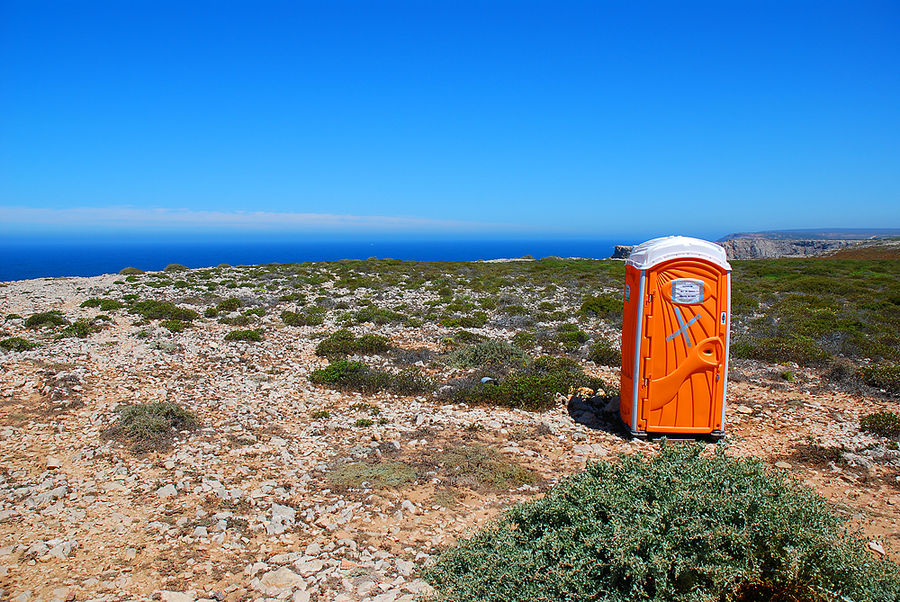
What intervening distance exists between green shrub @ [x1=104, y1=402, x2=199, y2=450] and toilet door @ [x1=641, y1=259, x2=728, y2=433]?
6.30m

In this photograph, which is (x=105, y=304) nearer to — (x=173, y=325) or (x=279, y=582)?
(x=173, y=325)

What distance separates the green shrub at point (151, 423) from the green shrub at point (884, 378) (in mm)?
11411

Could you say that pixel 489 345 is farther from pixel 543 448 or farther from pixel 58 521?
pixel 58 521

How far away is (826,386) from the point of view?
9.53 meters

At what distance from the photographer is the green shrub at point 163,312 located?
14961 millimetres

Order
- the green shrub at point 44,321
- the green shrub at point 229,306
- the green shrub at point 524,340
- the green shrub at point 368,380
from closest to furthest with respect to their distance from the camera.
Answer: the green shrub at point 368,380 → the green shrub at point 524,340 → the green shrub at point 44,321 → the green shrub at point 229,306

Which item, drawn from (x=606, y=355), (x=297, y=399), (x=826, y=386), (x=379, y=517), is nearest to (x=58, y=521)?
(x=379, y=517)

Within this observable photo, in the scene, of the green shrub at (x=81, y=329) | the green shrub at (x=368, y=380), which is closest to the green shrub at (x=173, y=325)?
the green shrub at (x=81, y=329)

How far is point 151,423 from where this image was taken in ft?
22.7

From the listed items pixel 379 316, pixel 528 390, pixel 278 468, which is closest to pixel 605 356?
pixel 528 390

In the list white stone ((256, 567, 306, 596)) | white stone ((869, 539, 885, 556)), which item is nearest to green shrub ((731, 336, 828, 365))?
white stone ((869, 539, 885, 556))

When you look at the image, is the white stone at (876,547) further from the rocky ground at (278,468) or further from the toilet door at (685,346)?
the toilet door at (685,346)

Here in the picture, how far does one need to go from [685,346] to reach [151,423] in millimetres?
7067

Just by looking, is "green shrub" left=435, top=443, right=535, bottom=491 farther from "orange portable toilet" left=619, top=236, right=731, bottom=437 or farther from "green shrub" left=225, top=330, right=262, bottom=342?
"green shrub" left=225, top=330, right=262, bottom=342
